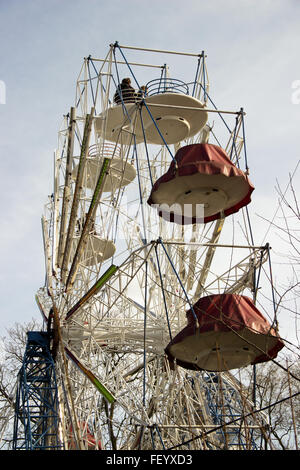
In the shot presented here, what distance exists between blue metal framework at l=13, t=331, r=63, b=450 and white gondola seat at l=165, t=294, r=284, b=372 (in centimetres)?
648

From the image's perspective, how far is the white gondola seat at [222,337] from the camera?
14.7 meters

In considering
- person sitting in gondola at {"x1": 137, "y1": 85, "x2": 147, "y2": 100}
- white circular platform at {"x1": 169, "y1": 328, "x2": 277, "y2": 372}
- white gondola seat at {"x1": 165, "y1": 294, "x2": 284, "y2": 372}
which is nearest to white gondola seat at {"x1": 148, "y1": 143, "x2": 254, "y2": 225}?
person sitting in gondola at {"x1": 137, "y1": 85, "x2": 147, "y2": 100}

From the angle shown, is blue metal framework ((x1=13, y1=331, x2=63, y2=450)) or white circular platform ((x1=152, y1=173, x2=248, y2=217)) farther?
blue metal framework ((x1=13, y1=331, x2=63, y2=450))

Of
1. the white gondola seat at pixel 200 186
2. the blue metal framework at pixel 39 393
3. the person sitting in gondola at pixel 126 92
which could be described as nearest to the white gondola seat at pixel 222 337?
the white gondola seat at pixel 200 186

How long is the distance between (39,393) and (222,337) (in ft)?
30.3

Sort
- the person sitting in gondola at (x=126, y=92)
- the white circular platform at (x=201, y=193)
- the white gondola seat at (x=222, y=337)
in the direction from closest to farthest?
the white gondola seat at (x=222, y=337) < the white circular platform at (x=201, y=193) < the person sitting in gondola at (x=126, y=92)

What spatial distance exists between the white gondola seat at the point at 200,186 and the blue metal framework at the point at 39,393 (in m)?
7.48

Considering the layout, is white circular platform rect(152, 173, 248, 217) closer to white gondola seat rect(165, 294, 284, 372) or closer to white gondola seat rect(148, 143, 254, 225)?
white gondola seat rect(148, 143, 254, 225)

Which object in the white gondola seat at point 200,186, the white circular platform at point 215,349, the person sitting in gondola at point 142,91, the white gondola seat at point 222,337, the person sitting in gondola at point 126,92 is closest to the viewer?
the white gondola seat at point 222,337

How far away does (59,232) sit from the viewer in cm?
2584

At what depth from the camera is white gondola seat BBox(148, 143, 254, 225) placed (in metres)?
17.2

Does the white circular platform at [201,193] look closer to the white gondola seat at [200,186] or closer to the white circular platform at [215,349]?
the white gondola seat at [200,186]
